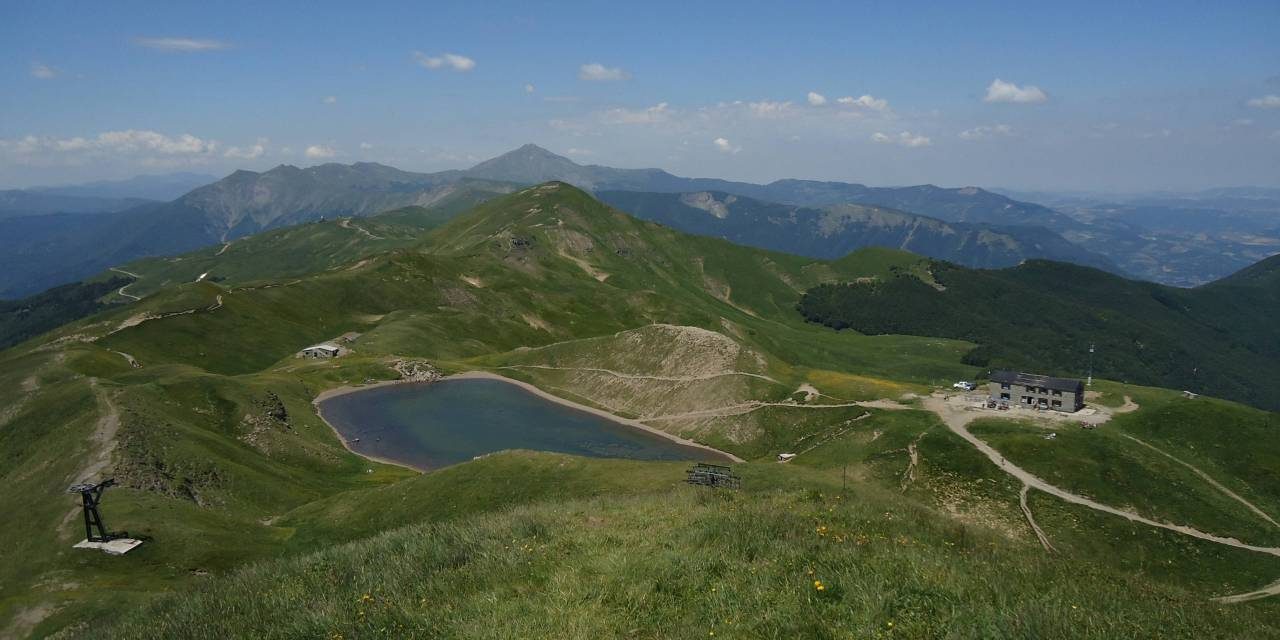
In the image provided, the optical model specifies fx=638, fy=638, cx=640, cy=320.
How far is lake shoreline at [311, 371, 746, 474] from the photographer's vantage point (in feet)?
304

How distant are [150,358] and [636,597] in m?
140

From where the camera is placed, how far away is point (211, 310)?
477 feet

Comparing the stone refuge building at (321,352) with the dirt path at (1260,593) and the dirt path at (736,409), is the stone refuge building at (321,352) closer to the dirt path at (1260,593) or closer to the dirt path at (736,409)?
the dirt path at (736,409)

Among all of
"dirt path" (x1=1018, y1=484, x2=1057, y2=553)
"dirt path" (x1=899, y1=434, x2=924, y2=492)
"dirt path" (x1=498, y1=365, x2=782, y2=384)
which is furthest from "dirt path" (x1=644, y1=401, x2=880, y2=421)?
"dirt path" (x1=1018, y1=484, x2=1057, y2=553)

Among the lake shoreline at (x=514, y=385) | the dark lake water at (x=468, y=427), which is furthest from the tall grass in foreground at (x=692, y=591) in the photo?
the dark lake water at (x=468, y=427)

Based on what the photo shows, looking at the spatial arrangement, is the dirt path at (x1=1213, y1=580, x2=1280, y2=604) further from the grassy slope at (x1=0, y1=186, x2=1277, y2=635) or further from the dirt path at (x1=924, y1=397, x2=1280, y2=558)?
the dirt path at (x1=924, y1=397, x2=1280, y2=558)

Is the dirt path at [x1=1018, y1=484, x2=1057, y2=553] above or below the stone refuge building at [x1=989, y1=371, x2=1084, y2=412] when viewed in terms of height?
below

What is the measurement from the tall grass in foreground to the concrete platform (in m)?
32.3

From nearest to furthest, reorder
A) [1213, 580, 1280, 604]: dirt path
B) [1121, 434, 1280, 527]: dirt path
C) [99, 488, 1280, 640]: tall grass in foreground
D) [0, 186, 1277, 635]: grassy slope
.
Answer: [99, 488, 1280, 640]: tall grass in foreground, [0, 186, 1277, 635]: grassy slope, [1213, 580, 1280, 604]: dirt path, [1121, 434, 1280, 527]: dirt path

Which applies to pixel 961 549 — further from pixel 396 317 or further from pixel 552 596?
pixel 396 317

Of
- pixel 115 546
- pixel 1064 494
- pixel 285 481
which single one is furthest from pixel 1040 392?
pixel 115 546

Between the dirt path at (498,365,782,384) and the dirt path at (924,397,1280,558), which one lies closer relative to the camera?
the dirt path at (924,397,1280,558)

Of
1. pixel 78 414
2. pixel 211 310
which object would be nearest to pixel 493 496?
pixel 78 414

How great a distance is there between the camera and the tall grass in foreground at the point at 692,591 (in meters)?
15.1
